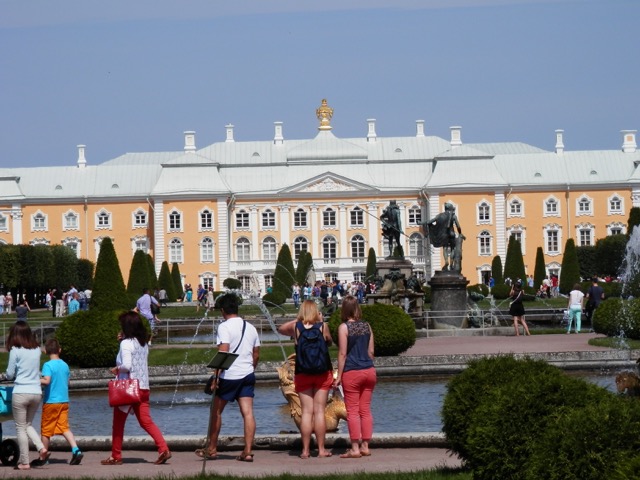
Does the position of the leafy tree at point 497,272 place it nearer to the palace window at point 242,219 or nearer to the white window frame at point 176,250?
the palace window at point 242,219

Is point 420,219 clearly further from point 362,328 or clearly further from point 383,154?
point 362,328

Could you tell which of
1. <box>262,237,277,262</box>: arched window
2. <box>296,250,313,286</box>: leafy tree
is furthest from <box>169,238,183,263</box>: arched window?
<box>296,250,313,286</box>: leafy tree

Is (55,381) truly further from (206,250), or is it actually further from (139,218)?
(139,218)

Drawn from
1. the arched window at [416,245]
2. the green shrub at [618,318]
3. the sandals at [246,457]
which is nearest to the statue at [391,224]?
the green shrub at [618,318]

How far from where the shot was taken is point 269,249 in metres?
78.8

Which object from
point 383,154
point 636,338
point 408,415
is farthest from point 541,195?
point 408,415

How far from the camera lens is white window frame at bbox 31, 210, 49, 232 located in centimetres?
7962

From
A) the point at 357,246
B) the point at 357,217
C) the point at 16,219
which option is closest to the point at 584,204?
the point at 357,217

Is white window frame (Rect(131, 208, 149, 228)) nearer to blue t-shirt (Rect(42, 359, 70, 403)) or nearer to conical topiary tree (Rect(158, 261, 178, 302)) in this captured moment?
conical topiary tree (Rect(158, 261, 178, 302))

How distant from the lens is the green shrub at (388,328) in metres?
18.4

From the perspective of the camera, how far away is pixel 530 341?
21.5m

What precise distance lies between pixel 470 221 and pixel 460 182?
2134 millimetres

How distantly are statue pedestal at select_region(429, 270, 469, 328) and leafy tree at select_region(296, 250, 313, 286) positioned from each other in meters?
34.1

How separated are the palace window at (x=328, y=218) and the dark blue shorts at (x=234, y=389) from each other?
226 feet
